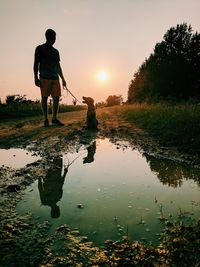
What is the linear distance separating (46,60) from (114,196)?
227 inches

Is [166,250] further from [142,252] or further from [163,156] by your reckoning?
[163,156]

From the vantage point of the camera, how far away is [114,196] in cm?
299

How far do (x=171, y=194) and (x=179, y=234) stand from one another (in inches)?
38.2

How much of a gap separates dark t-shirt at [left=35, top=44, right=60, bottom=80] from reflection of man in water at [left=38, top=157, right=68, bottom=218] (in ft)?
13.8

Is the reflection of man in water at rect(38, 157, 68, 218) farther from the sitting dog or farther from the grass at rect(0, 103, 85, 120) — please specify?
the grass at rect(0, 103, 85, 120)

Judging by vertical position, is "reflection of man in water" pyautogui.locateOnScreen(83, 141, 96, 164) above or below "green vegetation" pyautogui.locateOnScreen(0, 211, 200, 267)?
above

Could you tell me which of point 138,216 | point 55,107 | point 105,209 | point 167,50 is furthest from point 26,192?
point 167,50

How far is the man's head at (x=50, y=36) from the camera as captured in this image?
7.50 m

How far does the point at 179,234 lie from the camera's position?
7.01 ft

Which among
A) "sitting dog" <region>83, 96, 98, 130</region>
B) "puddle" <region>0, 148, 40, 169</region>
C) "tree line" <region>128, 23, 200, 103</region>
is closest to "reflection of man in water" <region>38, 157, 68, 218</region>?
"puddle" <region>0, 148, 40, 169</region>

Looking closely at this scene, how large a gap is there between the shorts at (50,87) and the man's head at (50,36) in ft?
3.59

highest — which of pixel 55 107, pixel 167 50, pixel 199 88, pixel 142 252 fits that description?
pixel 167 50

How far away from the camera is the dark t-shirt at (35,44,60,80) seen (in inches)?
302

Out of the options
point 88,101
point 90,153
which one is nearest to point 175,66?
point 88,101
